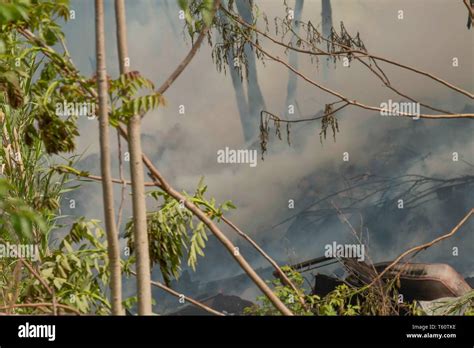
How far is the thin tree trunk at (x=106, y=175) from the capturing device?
6.50 feet

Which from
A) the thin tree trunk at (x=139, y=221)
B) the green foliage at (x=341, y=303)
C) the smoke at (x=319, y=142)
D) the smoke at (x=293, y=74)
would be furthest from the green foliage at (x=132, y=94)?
the smoke at (x=293, y=74)

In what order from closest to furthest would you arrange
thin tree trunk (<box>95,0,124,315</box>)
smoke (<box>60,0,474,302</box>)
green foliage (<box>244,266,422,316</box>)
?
thin tree trunk (<box>95,0,124,315</box>)
green foliage (<box>244,266,422,316</box>)
smoke (<box>60,0,474,302</box>)

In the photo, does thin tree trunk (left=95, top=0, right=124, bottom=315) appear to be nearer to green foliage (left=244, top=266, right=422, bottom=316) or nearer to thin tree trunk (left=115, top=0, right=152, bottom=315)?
thin tree trunk (left=115, top=0, right=152, bottom=315)

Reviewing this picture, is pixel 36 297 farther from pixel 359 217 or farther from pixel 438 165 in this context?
pixel 438 165

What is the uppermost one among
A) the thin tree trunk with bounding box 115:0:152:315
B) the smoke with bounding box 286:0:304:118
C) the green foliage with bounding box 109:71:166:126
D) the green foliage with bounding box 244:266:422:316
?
the smoke with bounding box 286:0:304:118

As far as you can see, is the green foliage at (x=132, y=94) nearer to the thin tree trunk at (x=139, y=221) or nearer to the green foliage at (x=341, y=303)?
the thin tree trunk at (x=139, y=221)

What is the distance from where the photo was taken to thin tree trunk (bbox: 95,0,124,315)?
1.98 m

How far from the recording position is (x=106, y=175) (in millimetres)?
1985

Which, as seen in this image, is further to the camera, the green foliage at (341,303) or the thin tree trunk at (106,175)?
the green foliage at (341,303)

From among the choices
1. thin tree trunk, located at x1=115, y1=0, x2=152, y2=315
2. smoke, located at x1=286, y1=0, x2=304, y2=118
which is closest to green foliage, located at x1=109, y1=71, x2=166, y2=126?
thin tree trunk, located at x1=115, y1=0, x2=152, y2=315

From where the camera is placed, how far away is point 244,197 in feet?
18.3

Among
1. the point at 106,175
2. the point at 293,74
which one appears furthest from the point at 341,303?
the point at 293,74

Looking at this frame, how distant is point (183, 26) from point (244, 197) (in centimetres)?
121

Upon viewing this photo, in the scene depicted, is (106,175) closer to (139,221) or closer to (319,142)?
(139,221)
